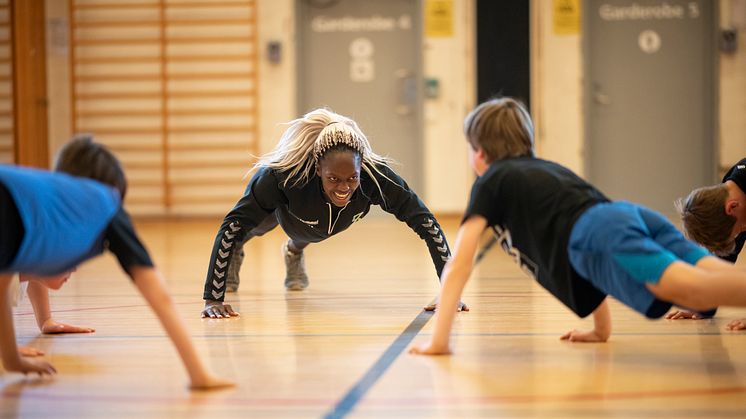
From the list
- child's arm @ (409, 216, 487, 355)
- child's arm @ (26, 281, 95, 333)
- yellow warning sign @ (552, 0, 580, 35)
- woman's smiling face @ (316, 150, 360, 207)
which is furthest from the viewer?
yellow warning sign @ (552, 0, 580, 35)

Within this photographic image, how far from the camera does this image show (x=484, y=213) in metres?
2.40

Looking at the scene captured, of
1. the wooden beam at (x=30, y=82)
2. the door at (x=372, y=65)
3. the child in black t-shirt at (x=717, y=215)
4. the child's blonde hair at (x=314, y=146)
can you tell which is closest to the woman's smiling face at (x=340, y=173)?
the child's blonde hair at (x=314, y=146)

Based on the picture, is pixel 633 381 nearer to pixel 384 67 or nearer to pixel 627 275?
pixel 627 275

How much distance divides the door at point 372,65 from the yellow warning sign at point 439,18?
0.13m

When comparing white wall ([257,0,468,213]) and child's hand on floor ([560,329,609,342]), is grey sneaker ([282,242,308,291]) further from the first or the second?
white wall ([257,0,468,213])

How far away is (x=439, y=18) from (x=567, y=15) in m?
1.23

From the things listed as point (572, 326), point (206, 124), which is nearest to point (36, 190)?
point (572, 326)

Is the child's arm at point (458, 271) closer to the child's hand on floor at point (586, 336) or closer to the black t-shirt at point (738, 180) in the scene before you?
the child's hand on floor at point (586, 336)

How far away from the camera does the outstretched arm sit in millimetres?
2959

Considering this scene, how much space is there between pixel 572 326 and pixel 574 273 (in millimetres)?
638

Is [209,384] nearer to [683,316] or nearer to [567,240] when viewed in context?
[567,240]

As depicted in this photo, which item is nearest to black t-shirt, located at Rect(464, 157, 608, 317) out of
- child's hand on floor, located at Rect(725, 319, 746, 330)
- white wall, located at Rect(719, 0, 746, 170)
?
child's hand on floor, located at Rect(725, 319, 746, 330)

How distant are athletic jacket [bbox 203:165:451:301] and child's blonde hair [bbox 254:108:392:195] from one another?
3cm

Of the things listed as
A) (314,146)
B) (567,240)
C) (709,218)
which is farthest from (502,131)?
(314,146)
